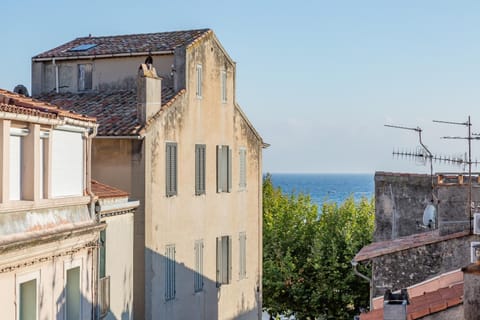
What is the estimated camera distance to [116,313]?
742 inches

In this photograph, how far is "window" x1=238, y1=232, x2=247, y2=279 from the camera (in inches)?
1142

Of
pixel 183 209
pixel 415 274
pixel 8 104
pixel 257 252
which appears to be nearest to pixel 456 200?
pixel 415 274

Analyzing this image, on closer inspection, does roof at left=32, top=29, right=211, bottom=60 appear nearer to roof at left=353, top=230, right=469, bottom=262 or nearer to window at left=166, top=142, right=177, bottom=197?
window at left=166, top=142, right=177, bottom=197

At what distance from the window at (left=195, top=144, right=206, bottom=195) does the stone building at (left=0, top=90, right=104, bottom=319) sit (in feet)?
28.8

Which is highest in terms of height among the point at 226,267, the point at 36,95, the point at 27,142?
the point at 36,95

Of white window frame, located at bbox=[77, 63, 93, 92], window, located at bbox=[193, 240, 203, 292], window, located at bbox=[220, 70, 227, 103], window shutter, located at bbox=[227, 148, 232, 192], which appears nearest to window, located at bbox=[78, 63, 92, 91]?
white window frame, located at bbox=[77, 63, 93, 92]

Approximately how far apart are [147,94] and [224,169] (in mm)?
5484

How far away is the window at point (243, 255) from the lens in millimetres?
29016

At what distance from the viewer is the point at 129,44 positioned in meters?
27.1

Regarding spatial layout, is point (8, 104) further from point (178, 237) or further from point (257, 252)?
point (257, 252)

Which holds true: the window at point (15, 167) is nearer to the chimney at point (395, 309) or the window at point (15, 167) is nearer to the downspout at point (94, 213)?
the downspout at point (94, 213)

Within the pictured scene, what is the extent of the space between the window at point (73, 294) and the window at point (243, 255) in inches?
512

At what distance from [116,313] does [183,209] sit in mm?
6330

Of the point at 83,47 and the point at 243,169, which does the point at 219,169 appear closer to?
the point at 243,169
